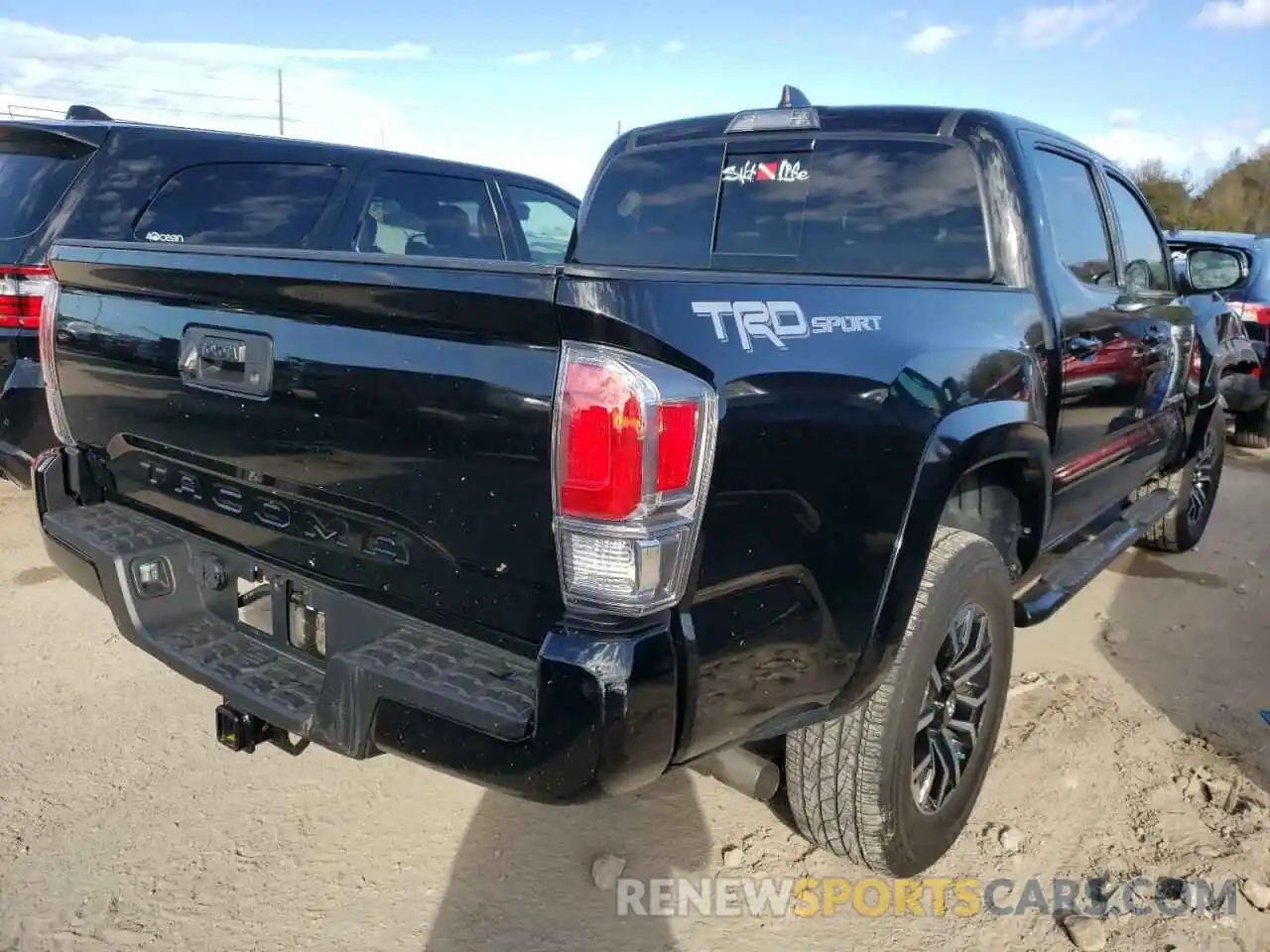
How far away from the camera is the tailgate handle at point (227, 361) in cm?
224

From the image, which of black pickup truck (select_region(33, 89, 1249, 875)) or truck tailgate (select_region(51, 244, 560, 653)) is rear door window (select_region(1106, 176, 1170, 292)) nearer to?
black pickup truck (select_region(33, 89, 1249, 875))

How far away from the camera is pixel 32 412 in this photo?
4074 mm

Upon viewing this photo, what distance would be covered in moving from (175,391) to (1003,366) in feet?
7.11

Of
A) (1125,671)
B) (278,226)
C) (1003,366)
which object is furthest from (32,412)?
(1125,671)

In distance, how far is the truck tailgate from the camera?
185 cm

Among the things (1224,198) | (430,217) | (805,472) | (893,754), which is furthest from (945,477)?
(1224,198)

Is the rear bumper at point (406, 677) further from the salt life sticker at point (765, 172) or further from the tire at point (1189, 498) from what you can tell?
the tire at point (1189, 498)

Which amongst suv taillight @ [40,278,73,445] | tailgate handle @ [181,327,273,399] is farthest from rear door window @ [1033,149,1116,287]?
suv taillight @ [40,278,73,445]

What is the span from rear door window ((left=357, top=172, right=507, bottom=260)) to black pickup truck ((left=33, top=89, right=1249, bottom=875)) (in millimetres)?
2928

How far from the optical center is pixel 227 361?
2.32m

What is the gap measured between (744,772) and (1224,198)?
29272mm

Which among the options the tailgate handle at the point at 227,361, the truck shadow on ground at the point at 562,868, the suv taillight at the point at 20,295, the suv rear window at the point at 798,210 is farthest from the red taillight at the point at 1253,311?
the suv taillight at the point at 20,295

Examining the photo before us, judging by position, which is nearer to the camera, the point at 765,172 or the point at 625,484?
the point at 625,484

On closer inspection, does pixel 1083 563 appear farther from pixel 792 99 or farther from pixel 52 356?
pixel 52 356
